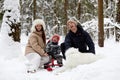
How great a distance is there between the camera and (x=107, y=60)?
21.7ft

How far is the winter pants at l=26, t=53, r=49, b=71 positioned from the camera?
834 cm

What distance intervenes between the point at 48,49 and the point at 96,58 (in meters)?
1.83

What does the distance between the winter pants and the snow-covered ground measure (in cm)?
19

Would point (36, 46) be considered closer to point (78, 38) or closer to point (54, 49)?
point (54, 49)

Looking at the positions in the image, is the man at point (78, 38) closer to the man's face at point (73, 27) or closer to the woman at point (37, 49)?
the man's face at point (73, 27)

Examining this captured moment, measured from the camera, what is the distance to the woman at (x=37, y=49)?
8.45 m

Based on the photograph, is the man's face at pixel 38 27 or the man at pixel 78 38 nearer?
the man at pixel 78 38

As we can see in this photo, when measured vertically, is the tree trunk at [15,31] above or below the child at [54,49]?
above

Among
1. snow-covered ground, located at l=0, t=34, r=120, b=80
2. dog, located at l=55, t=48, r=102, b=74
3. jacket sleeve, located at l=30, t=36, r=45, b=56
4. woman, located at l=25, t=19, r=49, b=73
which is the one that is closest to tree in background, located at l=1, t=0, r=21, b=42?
snow-covered ground, located at l=0, t=34, r=120, b=80

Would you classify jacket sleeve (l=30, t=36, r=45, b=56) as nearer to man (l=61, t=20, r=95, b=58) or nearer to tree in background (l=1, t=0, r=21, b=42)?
man (l=61, t=20, r=95, b=58)

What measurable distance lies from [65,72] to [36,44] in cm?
169

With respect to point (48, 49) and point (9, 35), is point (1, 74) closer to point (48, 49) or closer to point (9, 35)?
point (48, 49)

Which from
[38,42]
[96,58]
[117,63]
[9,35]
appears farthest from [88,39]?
[9,35]

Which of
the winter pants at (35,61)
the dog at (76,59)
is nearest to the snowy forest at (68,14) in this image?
the winter pants at (35,61)
